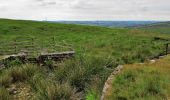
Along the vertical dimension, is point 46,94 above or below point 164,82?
below

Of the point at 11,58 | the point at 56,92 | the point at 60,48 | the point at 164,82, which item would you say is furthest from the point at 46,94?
the point at 60,48

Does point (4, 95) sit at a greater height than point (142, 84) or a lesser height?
lesser

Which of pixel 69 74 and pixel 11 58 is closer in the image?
pixel 69 74

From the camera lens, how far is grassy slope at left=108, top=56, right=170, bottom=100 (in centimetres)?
1001

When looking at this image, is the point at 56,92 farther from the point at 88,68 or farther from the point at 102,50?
the point at 102,50

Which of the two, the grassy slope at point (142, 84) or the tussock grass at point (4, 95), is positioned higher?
the grassy slope at point (142, 84)

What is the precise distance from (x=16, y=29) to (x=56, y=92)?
39228 millimetres

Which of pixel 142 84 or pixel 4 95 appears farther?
pixel 4 95

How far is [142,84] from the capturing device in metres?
11.0

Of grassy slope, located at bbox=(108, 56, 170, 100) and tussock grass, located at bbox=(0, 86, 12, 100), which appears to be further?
tussock grass, located at bbox=(0, 86, 12, 100)

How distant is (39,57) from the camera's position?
21344mm

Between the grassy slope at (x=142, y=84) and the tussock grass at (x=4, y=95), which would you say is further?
the tussock grass at (x=4, y=95)

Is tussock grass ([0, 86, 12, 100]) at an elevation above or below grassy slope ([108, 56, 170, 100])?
below

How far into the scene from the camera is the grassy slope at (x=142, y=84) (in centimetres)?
1001
